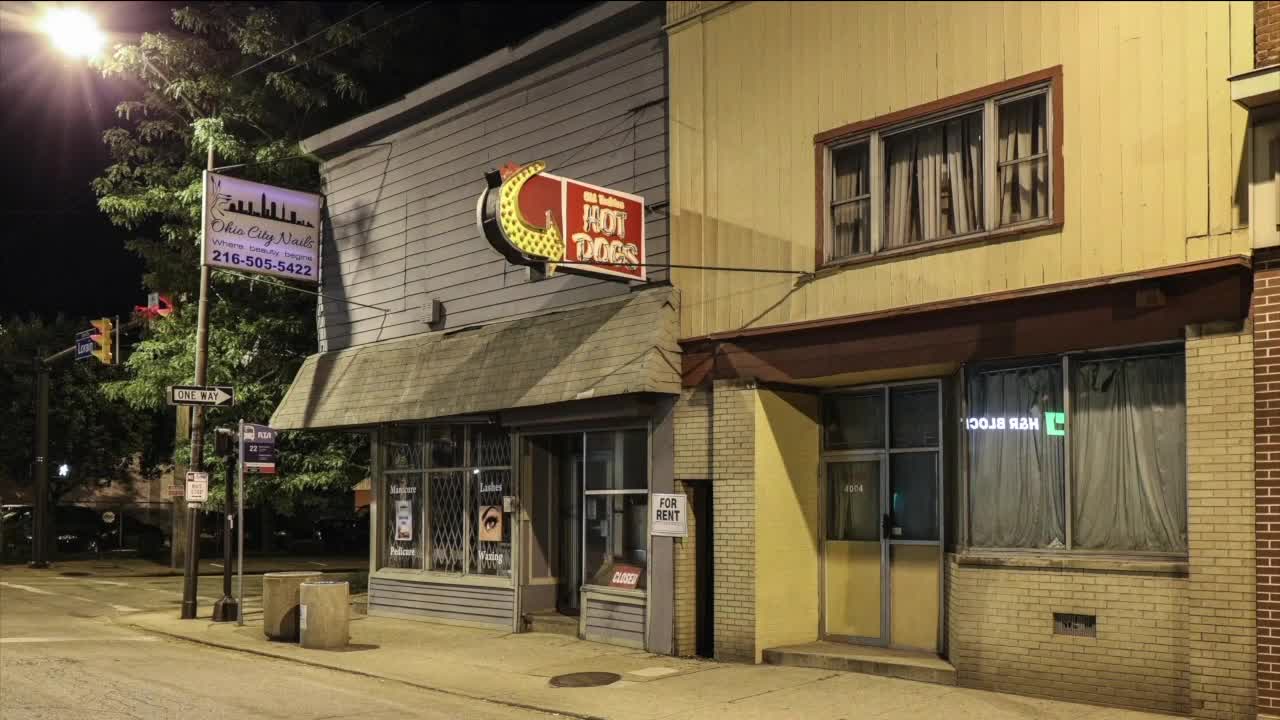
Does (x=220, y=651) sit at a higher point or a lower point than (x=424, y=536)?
lower

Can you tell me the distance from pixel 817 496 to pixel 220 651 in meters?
8.03

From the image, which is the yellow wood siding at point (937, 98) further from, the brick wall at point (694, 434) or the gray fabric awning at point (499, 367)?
the brick wall at point (694, 434)

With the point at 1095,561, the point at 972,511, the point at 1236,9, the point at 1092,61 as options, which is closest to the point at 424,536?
the point at 972,511

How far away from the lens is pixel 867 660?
39.3 ft

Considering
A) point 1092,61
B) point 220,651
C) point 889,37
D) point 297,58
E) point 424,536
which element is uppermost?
point 297,58

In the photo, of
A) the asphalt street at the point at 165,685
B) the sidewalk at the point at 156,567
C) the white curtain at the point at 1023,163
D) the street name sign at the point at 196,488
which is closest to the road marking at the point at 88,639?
the asphalt street at the point at 165,685

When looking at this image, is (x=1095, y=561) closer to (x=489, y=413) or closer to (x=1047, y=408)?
(x=1047, y=408)

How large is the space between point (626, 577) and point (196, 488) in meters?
8.27

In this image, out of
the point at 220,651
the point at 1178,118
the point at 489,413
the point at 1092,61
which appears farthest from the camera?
the point at 489,413

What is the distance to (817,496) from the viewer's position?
541 inches

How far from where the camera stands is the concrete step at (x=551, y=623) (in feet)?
51.2

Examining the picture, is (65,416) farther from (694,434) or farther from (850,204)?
(850,204)

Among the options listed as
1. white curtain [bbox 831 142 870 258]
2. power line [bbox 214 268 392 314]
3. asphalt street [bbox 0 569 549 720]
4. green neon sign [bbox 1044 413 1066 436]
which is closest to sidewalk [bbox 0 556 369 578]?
power line [bbox 214 268 392 314]

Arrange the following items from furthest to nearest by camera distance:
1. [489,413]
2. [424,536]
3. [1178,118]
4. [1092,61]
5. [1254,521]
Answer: [424,536] < [489,413] < [1092,61] < [1178,118] < [1254,521]
